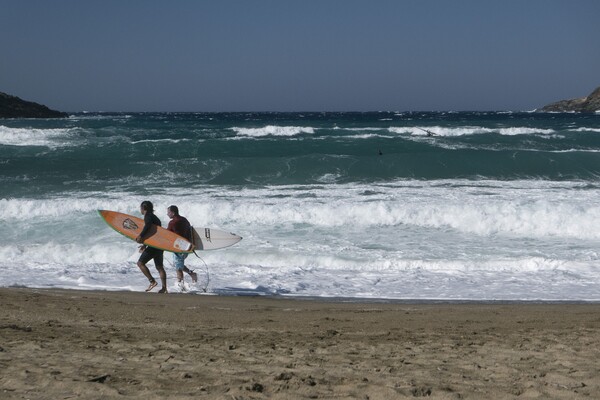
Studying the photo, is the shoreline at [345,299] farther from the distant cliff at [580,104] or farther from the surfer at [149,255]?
the distant cliff at [580,104]

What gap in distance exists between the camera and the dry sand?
4312 mm

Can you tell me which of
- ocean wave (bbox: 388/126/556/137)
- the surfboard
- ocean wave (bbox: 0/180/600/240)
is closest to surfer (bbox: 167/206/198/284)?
the surfboard

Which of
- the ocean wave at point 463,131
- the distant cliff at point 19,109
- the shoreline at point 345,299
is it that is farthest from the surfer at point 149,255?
the distant cliff at point 19,109

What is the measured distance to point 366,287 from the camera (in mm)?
9844

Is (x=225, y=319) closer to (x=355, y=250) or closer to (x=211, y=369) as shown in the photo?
(x=211, y=369)

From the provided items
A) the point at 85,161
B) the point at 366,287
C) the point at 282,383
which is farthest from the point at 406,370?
the point at 85,161

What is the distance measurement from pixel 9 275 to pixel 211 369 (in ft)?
23.3

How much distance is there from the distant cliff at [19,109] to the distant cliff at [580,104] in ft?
276

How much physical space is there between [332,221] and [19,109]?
63.9 meters

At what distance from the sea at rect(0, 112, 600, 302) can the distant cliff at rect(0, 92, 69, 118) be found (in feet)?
142

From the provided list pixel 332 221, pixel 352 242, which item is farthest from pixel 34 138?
pixel 352 242

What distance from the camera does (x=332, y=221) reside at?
48.4 ft

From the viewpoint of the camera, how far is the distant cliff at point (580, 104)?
106438 mm

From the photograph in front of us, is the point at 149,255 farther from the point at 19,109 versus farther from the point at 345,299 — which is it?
the point at 19,109
